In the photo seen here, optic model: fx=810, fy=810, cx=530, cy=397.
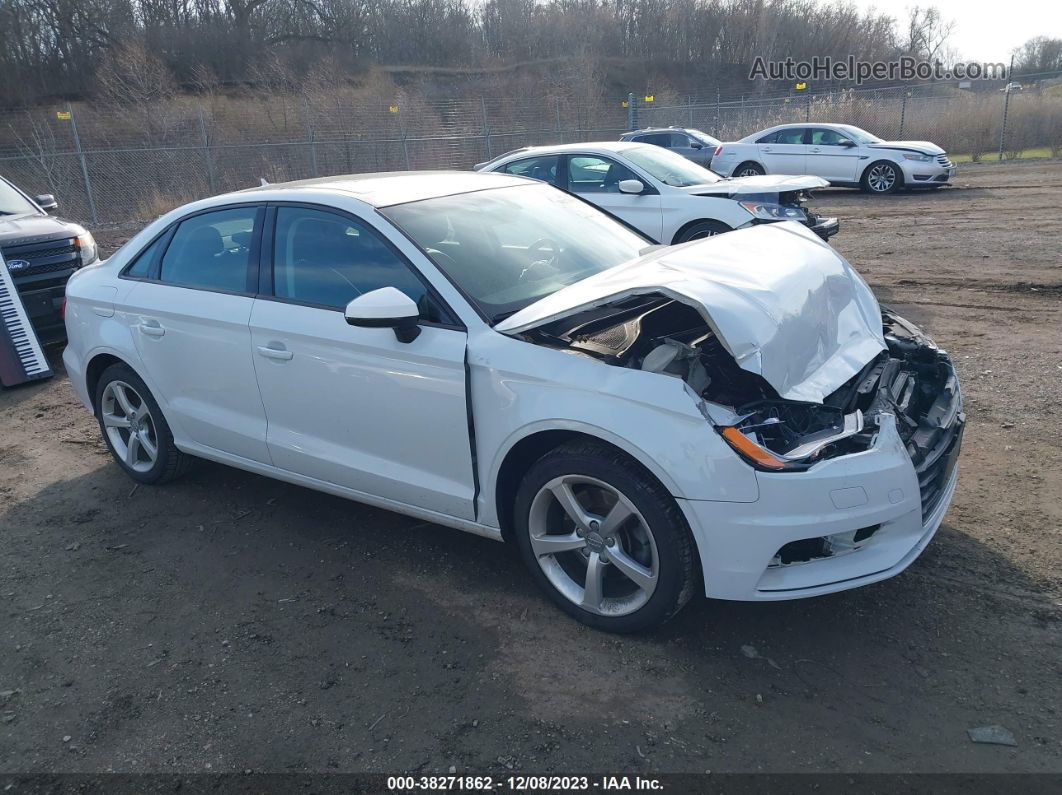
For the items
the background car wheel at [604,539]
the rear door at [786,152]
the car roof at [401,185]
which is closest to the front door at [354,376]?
the car roof at [401,185]

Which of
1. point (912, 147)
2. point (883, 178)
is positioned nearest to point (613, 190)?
point (883, 178)

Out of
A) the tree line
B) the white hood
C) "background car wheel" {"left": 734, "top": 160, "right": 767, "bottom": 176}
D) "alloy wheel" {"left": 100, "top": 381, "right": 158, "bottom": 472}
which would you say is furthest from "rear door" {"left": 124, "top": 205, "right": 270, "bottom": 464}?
the tree line

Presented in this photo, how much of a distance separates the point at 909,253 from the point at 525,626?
31.2ft

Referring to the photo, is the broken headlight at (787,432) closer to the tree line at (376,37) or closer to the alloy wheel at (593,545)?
the alloy wheel at (593,545)

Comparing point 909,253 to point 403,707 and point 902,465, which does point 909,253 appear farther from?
point 403,707

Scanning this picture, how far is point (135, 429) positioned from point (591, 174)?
22.1 feet

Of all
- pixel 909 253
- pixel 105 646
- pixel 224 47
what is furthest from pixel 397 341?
pixel 224 47

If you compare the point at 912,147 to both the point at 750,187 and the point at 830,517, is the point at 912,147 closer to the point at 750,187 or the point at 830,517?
the point at 750,187

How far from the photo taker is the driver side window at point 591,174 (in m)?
10.1

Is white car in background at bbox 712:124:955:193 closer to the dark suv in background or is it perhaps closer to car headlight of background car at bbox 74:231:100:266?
the dark suv in background

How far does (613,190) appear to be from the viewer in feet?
32.9

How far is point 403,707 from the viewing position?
2.98m

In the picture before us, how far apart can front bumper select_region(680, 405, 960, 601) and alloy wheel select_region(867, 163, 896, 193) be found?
56.5 ft

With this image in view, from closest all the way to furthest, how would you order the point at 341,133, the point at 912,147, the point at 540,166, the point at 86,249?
the point at 86,249 → the point at 540,166 → the point at 912,147 → the point at 341,133
